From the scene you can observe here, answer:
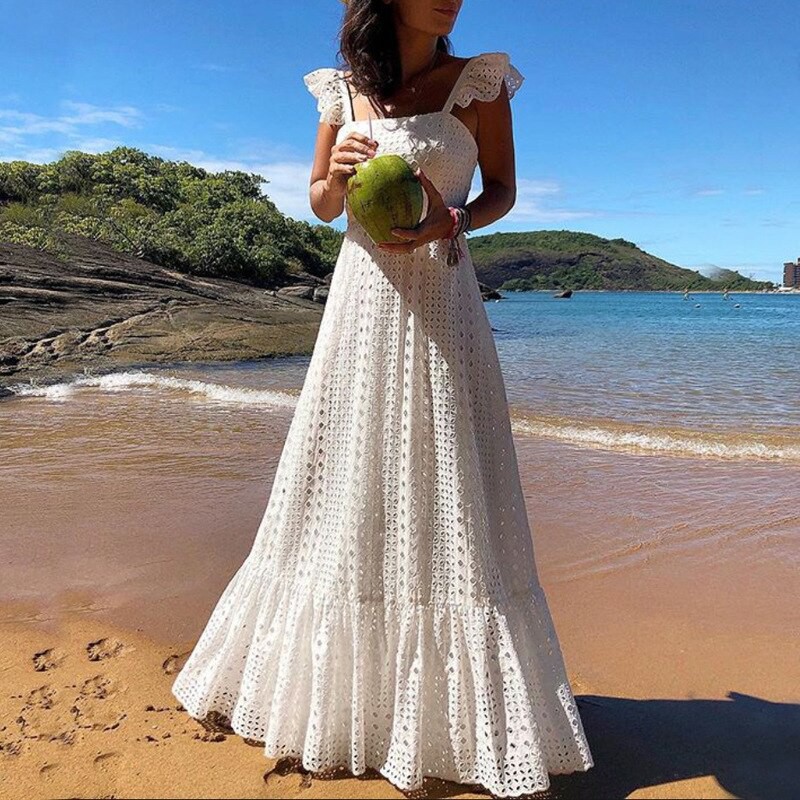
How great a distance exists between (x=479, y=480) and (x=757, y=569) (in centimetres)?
259

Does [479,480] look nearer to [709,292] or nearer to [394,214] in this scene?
[394,214]

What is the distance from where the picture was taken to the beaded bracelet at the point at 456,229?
2010mm

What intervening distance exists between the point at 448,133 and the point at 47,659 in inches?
95.1

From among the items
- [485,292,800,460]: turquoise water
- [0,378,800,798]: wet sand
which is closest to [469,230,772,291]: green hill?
[485,292,800,460]: turquoise water

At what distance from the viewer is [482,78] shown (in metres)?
2.12

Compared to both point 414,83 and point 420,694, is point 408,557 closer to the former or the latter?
point 420,694

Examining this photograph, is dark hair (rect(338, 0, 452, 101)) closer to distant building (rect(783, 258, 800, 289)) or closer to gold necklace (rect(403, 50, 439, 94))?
gold necklace (rect(403, 50, 439, 94))

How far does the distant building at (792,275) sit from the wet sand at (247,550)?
154050 mm

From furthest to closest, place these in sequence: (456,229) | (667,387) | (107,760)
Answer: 1. (667,387)
2. (107,760)
3. (456,229)

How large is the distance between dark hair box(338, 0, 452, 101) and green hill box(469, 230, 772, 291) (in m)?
122

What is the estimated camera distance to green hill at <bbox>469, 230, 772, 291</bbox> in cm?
12688

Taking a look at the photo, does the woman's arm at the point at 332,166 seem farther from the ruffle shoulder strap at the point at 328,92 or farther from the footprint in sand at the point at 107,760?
the footprint in sand at the point at 107,760

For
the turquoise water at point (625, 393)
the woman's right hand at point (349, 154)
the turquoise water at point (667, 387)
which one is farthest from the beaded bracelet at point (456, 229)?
the turquoise water at point (667, 387)

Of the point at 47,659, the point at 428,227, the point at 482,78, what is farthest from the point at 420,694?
the point at 47,659
